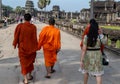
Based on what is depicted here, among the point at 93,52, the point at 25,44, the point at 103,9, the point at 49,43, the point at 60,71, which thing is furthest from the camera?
the point at 103,9

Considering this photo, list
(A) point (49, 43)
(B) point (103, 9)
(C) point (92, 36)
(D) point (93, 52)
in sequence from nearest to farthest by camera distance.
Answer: (C) point (92, 36)
(D) point (93, 52)
(A) point (49, 43)
(B) point (103, 9)

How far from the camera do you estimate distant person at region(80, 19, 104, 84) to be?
819 centimetres

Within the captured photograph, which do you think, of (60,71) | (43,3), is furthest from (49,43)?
(43,3)

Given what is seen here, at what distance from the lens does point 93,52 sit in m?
8.29

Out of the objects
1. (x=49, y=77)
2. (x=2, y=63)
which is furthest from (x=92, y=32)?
(x=2, y=63)

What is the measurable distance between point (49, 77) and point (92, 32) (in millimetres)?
2913

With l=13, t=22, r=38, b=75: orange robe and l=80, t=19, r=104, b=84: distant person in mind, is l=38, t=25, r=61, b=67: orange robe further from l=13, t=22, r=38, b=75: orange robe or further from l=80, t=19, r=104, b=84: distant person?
l=80, t=19, r=104, b=84: distant person

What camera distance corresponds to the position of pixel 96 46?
325 inches

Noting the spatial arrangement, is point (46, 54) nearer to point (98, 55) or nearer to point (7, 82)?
point (7, 82)

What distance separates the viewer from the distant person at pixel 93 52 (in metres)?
8.19

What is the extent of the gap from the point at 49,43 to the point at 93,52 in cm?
259

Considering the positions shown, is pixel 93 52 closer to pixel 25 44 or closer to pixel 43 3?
pixel 25 44

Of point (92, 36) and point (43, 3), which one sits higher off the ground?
point (43, 3)

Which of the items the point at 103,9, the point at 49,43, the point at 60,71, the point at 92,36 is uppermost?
the point at 92,36
